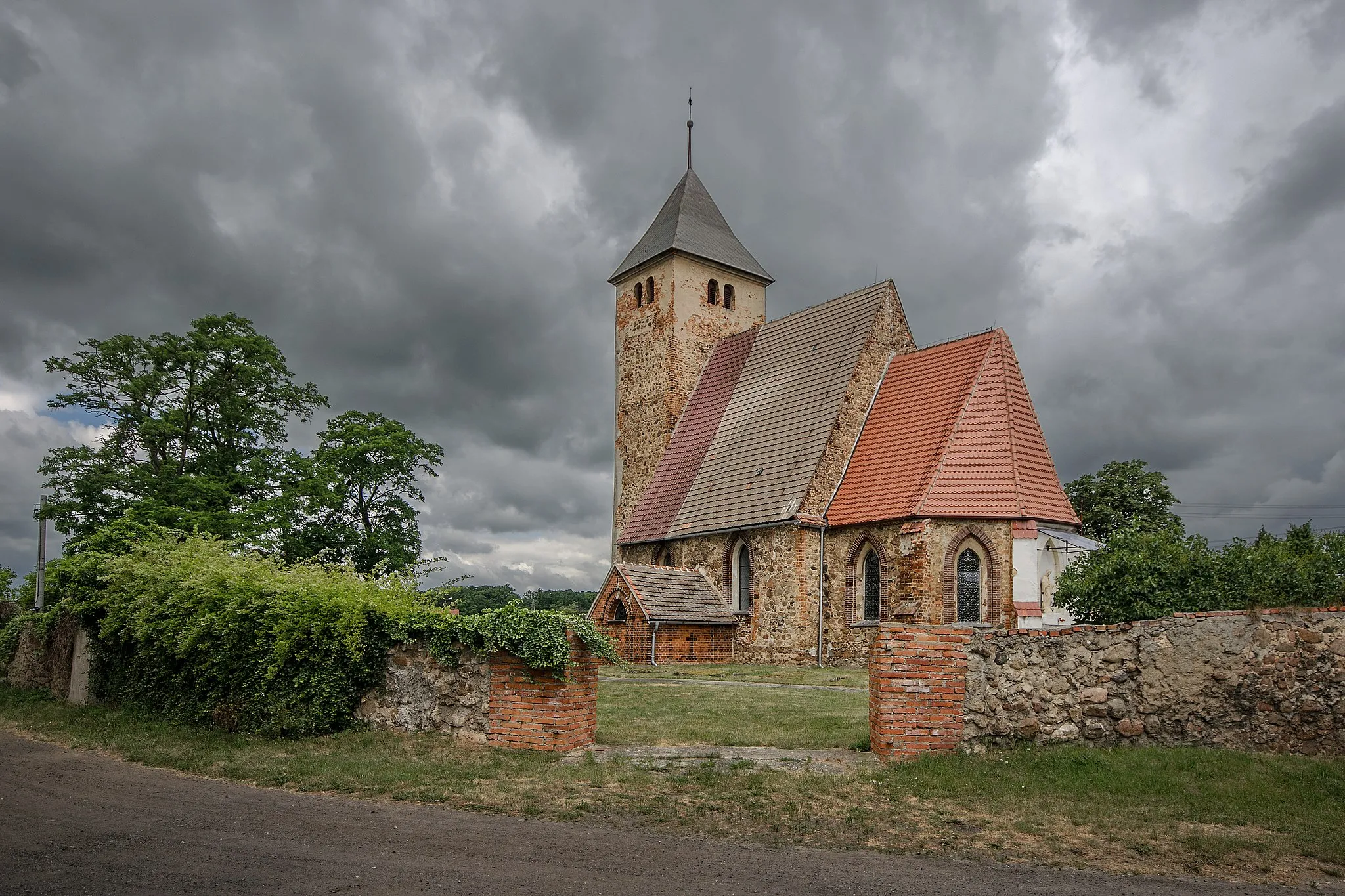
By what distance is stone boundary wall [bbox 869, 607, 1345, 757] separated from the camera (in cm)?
894

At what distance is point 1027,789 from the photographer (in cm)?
855

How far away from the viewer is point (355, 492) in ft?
112

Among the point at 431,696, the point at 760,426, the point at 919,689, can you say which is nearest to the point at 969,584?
the point at 760,426

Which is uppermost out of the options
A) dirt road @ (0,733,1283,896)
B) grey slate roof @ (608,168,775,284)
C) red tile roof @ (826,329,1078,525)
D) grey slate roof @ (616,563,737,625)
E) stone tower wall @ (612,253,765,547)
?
grey slate roof @ (608,168,775,284)

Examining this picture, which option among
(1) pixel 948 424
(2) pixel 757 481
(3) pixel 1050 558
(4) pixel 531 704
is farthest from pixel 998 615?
(4) pixel 531 704

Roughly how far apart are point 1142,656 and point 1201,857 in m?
3.04

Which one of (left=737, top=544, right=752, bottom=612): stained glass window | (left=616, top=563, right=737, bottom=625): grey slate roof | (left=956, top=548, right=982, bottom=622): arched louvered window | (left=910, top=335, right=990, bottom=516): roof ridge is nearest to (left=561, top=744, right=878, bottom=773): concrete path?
(left=910, top=335, right=990, bottom=516): roof ridge

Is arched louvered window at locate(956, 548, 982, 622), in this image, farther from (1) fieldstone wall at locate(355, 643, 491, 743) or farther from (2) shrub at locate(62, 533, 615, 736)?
(1) fieldstone wall at locate(355, 643, 491, 743)

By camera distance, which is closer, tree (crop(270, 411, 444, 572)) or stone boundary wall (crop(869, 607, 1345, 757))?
stone boundary wall (crop(869, 607, 1345, 757))

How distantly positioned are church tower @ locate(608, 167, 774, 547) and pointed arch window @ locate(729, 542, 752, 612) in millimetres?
7268

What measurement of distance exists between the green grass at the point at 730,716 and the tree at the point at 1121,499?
2142cm

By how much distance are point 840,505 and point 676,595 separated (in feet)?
16.7

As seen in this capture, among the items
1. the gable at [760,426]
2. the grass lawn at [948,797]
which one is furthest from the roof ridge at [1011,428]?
the grass lawn at [948,797]

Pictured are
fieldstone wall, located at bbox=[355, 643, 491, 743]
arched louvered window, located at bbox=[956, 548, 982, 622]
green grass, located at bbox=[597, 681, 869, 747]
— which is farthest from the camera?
arched louvered window, located at bbox=[956, 548, 982, 622]
